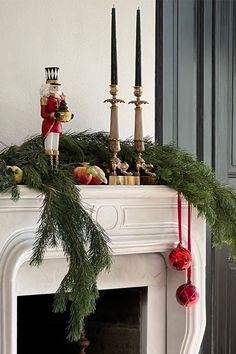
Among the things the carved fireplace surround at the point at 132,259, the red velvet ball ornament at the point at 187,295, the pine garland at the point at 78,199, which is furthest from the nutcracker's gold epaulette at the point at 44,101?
the red velvet ball ornament at the point at 187,295

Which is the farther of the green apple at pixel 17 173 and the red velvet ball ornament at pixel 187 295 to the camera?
the red velvet ball ornament at pixel 187 295

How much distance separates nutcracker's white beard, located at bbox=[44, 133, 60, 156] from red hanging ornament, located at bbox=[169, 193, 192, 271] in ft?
1.69

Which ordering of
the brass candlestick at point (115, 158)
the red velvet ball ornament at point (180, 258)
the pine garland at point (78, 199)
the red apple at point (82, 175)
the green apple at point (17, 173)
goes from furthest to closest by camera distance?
the red velvet ball ornament at point (180, 258)
the brass candlestick at point (115, 158)
the red apple at point (82, 175)
the green apple at point (17, 173)
the pine garland at point (78, 199)

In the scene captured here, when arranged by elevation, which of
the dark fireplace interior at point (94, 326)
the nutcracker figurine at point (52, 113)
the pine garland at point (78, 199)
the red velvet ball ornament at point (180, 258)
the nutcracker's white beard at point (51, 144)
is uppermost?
the nutcracker figurine at point (52, 113)

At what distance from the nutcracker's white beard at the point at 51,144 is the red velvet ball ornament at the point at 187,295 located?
0.68m

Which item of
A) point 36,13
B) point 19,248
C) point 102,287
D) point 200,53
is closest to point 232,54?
point 200,53

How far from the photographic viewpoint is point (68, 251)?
2355 millimetres

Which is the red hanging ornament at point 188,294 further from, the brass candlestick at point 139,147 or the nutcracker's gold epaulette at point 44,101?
the nutcracker's gold epaulette at point 44,101

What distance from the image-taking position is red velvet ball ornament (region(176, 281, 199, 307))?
2.84 metres

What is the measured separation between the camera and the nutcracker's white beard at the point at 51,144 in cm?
253

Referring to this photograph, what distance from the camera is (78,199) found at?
2447 millimetres

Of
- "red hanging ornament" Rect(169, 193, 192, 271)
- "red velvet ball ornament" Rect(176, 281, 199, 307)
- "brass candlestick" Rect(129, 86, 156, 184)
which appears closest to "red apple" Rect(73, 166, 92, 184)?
"brass candlestick" Rect(129, 86, 156, 184)

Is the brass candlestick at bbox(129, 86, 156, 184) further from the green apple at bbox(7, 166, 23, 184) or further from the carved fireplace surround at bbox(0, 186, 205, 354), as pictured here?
the green apple at bbox(7, 166, 23, 184)

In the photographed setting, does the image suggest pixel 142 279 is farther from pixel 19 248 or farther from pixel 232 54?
pixel 232 54
